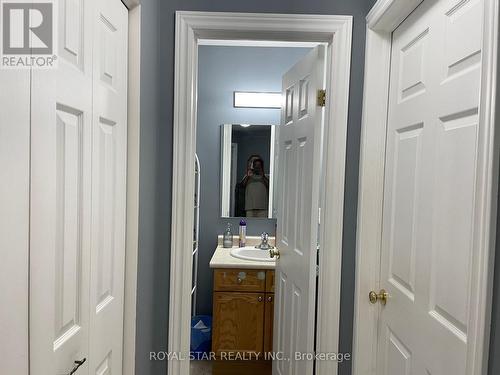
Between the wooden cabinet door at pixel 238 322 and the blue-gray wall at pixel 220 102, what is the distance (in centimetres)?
57

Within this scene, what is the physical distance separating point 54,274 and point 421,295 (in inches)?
42.0

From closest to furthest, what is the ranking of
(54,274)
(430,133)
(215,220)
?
(54,274) → (430,133) → (215,220)

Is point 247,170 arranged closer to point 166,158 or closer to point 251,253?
point 251,253

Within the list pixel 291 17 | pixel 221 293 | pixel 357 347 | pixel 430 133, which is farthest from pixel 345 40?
pixel 221 293

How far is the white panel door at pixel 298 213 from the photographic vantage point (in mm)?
1822

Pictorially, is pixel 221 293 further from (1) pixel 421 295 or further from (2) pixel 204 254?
(1) pixel 421 295

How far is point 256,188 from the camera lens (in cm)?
317

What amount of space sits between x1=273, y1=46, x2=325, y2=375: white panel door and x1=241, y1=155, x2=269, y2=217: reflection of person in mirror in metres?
0.71

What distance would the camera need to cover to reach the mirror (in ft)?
10.3

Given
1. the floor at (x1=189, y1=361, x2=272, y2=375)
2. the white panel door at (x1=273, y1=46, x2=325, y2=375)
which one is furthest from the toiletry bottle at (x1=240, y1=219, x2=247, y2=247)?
the floor at (x1=189, y1=361, x2=272, y2=375)

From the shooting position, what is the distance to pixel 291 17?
1.65 meters

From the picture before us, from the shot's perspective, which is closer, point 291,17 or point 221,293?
point 291,17

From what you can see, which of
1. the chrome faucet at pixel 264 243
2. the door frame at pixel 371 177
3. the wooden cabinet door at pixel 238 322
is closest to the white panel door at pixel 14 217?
the door frame at pixel 371 177

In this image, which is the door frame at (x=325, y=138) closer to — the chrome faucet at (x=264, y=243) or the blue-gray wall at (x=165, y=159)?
the blue-gray wall at (x=165, y=159)
